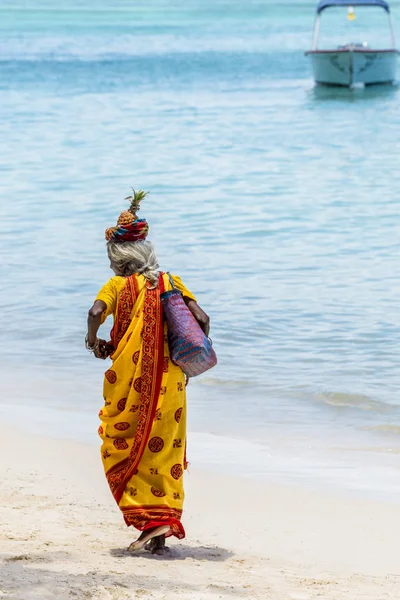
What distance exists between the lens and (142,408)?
14.9ft

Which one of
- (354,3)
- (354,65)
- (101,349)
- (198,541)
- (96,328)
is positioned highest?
(354,3)

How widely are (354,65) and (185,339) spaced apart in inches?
1340

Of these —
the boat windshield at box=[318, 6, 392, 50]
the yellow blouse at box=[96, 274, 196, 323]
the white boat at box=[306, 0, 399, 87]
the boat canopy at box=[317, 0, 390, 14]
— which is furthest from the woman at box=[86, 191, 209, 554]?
the boat windshield at box=[318, 6, 392, 50]

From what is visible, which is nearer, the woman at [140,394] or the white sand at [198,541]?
the white sand at [198,541]

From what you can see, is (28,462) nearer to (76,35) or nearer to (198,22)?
(76,35)

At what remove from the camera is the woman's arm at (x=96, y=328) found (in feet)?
14.6

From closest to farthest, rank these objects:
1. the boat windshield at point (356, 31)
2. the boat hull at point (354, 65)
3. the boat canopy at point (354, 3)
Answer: the boat canopy at point (354, 3) → the boat hull at point (354, 65) → the boat windshield at point (356, 31)

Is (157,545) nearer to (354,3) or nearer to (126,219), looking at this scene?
(126,219)

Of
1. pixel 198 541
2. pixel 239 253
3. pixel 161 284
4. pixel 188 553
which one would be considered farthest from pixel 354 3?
pixel 188 553

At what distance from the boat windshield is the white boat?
23.1 m

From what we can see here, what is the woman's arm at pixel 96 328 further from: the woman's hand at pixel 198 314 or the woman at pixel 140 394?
the woman's hand at pixel 198 314

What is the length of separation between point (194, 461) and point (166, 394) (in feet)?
5.50

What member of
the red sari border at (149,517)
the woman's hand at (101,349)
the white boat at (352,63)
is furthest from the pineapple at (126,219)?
the white boat at (352,63)

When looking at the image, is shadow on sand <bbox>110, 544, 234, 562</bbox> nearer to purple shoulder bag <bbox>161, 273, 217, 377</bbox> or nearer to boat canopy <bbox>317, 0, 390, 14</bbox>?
purple shoulder bag <bbox>161, 273, 217, 377</bbox>
